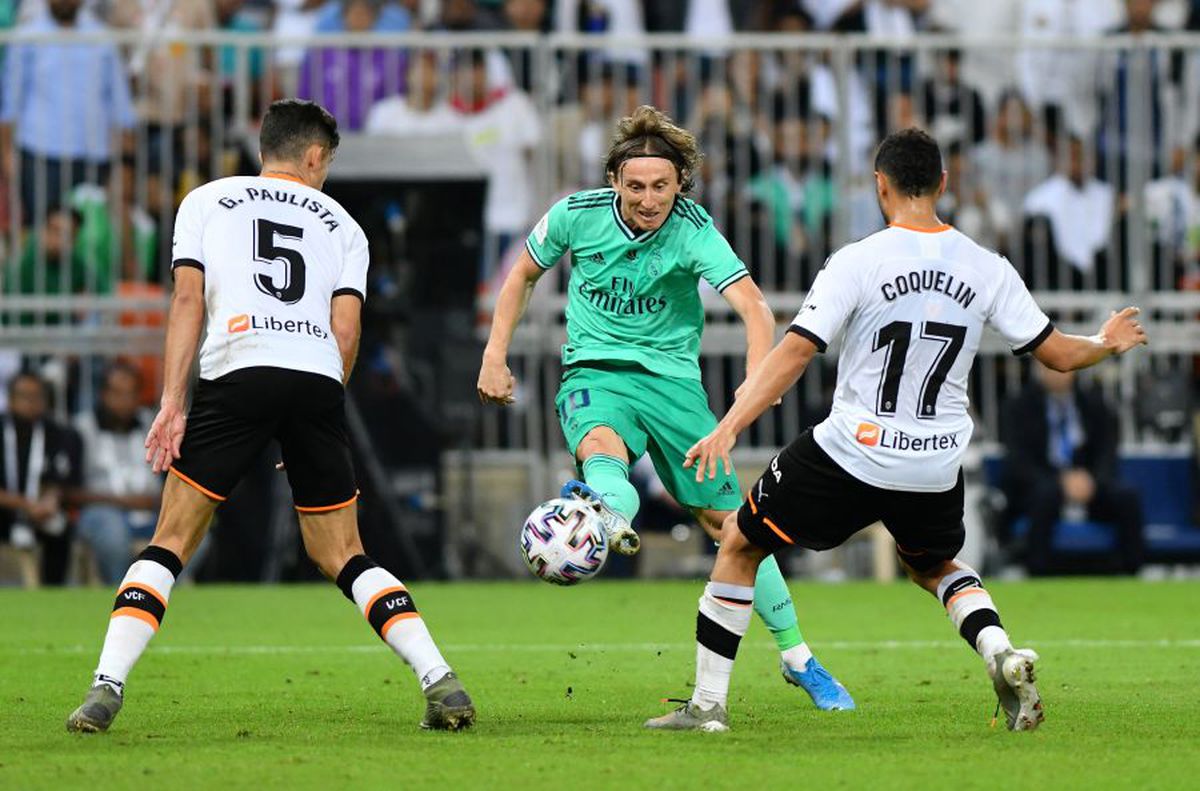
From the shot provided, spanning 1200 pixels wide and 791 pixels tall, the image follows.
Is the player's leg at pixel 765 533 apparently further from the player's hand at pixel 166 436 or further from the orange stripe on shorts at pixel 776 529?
the player's hand at pixel 166 436

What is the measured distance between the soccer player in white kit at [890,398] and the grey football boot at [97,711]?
1.96 metres

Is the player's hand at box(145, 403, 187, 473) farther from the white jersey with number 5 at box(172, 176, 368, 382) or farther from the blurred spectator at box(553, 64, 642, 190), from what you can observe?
the blurred spectator at box(553, 64, 642, 190)

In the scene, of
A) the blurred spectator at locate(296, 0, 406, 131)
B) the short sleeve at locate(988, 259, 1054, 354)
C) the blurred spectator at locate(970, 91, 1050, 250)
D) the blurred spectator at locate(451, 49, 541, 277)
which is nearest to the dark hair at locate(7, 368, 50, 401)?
the blurred spectator at locate(296, 0, 406, 131)

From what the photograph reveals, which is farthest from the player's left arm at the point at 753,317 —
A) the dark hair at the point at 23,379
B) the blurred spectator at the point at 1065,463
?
the dark hair at the point at 23,379

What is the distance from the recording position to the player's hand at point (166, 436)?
7.58 m

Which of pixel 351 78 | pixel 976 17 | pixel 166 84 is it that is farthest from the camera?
pixel 976 17

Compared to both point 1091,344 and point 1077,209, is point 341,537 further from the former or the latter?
point 1077,209

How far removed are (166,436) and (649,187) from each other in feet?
7.98

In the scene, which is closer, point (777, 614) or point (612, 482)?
point (612, 482)

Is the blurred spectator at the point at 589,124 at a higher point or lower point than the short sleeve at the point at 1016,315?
lower

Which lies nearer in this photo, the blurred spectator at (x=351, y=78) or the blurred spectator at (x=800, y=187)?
the blurred spectator at (x=351, y=78)

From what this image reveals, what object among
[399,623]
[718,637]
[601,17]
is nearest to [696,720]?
[718,637]

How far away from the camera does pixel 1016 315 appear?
7777 millimetres

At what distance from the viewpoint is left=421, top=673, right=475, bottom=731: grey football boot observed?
7734 mm
